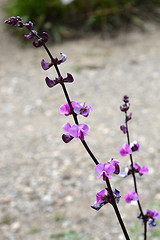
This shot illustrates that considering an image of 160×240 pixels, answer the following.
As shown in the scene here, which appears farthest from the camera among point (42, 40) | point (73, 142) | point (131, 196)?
point (73, 142)

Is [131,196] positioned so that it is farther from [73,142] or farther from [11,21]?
[73,142]

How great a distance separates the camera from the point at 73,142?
316 centimetres

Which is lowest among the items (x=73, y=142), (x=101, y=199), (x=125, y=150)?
(x=101, y=199)

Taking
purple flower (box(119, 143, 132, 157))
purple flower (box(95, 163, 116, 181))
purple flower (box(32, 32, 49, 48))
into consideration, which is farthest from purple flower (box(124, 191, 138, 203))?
purple flower (box(32, 32, 49, 48))

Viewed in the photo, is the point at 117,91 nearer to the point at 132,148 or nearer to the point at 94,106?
the point at 94,106

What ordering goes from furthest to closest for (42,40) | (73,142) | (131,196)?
(73,142)
(131,196)
(42,40)

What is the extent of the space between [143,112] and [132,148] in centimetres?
253

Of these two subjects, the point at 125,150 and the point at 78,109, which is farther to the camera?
the point at 125,150

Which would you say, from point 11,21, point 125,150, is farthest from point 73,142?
point 11,21

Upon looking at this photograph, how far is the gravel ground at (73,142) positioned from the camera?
2291mm

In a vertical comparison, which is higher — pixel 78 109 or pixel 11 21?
pixel 11 21

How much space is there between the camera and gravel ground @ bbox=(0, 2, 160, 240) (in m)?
2.29

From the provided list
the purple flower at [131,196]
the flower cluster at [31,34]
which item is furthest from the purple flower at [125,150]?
the flower cluster at [31,34]

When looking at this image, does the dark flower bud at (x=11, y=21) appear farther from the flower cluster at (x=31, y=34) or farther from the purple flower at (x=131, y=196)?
the purple flower at (x=131, y=196)
